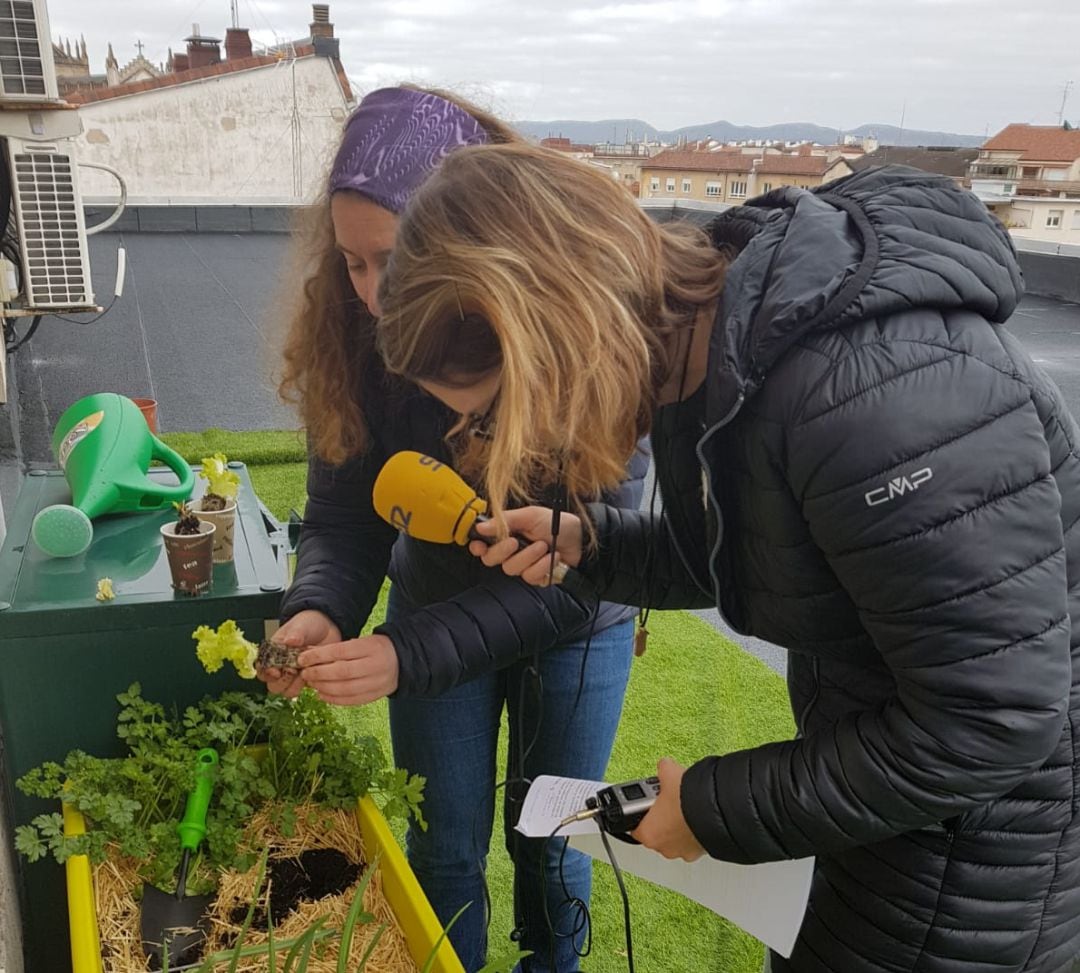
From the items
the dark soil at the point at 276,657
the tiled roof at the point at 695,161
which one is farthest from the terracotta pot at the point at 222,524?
the tiled roof at the point at 695,161

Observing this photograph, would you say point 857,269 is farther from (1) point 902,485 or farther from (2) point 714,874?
(2) point 714,874

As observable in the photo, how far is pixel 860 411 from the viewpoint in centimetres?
70

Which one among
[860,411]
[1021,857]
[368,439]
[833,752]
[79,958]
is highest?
[860,411]

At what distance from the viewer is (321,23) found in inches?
491

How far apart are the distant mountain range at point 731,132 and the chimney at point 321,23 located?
8.40 metres

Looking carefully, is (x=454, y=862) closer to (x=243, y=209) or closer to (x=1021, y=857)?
(x=1021, y=857)

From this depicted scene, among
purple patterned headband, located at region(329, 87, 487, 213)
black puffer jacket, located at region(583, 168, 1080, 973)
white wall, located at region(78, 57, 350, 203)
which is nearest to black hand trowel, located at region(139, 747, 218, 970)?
black puffer jacket, located at region(583, 168, 1080, 973)

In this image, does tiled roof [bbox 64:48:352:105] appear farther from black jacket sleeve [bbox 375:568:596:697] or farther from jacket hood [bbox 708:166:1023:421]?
jacket hood [bbox 708:166:1023:421]

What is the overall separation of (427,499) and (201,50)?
14214 mm

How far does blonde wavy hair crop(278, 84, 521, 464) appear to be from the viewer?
1.26 metres

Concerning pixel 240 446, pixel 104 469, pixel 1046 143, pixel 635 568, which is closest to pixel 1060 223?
pixel 1046 143

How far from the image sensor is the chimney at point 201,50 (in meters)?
13.0

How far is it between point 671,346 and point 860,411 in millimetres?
220

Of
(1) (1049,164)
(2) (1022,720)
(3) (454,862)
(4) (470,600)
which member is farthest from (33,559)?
(1) (1049,164)
